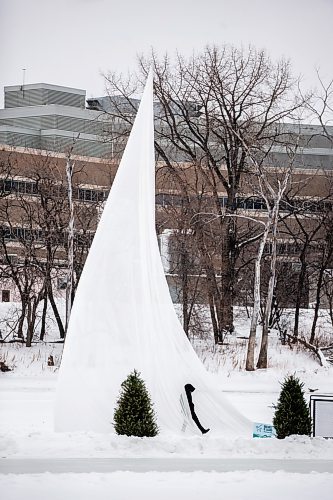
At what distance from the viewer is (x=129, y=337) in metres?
10.6

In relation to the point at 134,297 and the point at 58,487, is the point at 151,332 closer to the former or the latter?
the point at 134,297

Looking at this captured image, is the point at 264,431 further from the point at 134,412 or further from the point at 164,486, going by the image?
the point at 164,486

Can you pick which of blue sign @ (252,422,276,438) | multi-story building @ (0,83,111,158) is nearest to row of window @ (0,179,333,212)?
multi-story building @ (0,83,111,158)

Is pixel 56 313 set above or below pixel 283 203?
below

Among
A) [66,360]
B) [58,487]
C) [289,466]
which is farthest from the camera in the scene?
[66,360]

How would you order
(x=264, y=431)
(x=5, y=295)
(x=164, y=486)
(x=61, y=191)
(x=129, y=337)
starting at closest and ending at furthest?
(x=164, y=486)
(x=264, y=431)
(x=129, y=337)
(x=61, y=191)
(x=5, y=295)

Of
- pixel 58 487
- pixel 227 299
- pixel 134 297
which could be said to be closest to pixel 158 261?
pixel 134 297

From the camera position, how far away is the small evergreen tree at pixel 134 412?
32.0ft

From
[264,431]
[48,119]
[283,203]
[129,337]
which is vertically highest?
[48,119]

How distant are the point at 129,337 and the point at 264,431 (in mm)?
2037

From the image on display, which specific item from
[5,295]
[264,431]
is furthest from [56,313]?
[264,431]

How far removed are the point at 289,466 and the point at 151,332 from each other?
2.46 metres

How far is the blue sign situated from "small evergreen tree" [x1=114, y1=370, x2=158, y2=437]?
143 cm

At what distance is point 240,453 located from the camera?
31.9 ft
